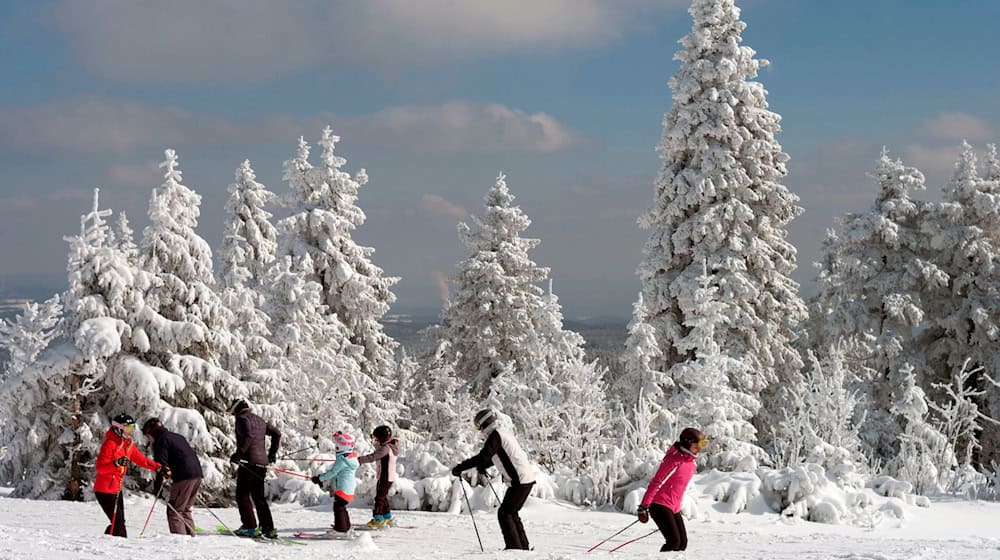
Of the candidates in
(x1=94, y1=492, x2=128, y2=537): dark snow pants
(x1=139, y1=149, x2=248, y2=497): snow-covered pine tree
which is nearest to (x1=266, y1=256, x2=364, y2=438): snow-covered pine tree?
(x1=139, y1=149, x2=248, y2=497): snow-covered pine tree

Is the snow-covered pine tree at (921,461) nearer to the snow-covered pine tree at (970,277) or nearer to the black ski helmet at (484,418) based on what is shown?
the snow-covered pine tree at (970,277)

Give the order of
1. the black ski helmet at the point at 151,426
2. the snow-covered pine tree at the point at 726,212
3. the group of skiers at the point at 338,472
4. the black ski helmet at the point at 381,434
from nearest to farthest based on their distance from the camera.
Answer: the group of skiers at the point at 338,472 → the black ski helmet at the point at 151,426 → the black ski helmet at the point at 381,434 → the snow-covered pine tree at the point at 726,212

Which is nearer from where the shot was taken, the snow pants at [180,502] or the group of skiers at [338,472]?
the group of skiers at [338,472]

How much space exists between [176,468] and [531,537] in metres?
4.51

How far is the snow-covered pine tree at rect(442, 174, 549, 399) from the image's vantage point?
1187 inches

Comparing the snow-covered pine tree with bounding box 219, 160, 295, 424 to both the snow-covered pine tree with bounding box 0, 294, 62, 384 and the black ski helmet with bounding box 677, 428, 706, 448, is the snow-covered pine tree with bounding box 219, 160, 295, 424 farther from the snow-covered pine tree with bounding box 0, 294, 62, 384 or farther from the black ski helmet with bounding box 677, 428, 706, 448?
the black ski helmet with bounding box 677, 428, 706, 448

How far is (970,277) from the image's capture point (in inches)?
1037

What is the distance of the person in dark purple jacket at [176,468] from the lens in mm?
10016

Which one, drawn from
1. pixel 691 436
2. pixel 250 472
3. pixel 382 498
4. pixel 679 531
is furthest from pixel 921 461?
pixel 250 472

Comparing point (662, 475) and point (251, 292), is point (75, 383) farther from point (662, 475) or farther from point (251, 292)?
point (662, 475)

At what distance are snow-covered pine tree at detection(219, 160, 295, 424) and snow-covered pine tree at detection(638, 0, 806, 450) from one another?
9882 mm

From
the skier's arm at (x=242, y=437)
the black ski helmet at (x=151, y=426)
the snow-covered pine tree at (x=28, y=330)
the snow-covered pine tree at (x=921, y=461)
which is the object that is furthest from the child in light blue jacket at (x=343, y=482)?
the snow-covered pine tree at (x=28, y=330)

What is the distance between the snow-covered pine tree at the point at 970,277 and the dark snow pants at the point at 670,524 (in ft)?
68.0

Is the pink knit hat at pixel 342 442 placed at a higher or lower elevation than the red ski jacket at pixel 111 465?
higher
